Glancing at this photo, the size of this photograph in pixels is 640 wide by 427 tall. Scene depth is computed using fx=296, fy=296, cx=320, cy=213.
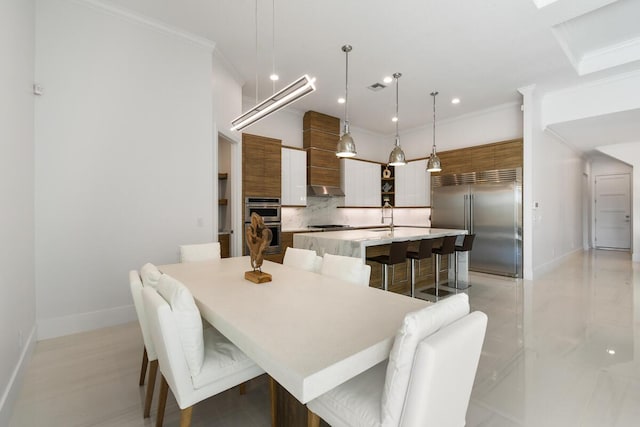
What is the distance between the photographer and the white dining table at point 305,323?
1004 mm

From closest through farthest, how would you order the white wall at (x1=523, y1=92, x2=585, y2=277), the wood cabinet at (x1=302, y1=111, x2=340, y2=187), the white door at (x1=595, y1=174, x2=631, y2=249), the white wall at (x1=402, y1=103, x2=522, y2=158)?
the white wall at (x1=523, y1=92, x2=585, y2=277), the white wall at (x1=402, y1=103, x2=522, y2=158), the wood cabinet at (x1=302, y1=111, x2=340, y2=187), the white door at (x1=595, y1=174, x2=631, y2=249)

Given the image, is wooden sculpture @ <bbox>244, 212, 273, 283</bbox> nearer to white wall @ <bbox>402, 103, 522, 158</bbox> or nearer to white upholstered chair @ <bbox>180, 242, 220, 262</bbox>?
white upholstered chair @ <bbox>180, 242, 220, 262</bbox>

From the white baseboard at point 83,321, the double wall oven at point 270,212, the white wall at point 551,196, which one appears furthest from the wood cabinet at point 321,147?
the white baseboard at point 83,321

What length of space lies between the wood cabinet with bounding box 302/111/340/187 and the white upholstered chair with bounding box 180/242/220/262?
10.5ft

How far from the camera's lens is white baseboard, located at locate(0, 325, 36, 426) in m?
1.75

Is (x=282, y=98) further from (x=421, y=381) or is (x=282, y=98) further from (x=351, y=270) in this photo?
(x=421, y=381)

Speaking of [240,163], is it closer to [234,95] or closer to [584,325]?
[234,95]

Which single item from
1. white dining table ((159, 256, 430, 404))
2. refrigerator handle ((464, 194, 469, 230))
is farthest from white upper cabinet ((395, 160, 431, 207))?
white dining table ((159, 256, 430, 404))

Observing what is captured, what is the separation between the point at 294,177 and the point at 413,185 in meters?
3.07

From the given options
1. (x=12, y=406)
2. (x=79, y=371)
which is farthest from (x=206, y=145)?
(x=12, y=406)

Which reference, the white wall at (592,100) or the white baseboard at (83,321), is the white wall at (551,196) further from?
the white baseboard at (83,321)

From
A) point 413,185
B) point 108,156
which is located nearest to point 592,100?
point 413,185

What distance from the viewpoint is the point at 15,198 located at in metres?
2.25

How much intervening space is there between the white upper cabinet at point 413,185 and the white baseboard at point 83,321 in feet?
19.7
